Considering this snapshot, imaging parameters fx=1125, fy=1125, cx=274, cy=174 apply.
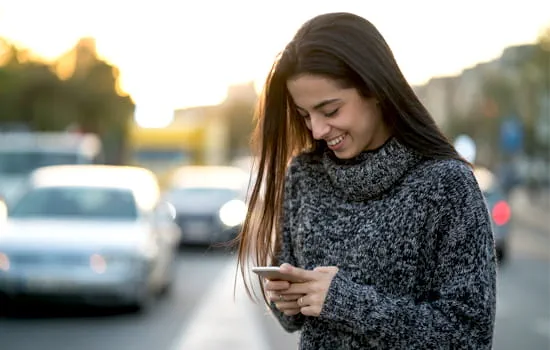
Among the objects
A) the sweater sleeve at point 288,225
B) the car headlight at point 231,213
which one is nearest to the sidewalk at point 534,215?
the car headlight at point 231,213

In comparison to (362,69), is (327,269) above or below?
below

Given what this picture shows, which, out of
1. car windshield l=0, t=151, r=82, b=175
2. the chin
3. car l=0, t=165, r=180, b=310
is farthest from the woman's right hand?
car windshield l=0, t=151, r=82, b=175

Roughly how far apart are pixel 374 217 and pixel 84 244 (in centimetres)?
867

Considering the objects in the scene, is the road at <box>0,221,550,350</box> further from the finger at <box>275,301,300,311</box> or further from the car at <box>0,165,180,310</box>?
the finger at <box>275,301,300,311</box>

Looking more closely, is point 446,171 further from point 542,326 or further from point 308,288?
point 542,326

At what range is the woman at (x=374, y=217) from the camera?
240cm

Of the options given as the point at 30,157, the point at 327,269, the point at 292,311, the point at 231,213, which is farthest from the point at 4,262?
the point at 30,157

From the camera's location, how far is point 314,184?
2.71m

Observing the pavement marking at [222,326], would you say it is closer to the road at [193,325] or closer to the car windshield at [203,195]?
the road at [193,325]

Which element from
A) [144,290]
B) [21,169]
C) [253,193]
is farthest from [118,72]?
[253,193]

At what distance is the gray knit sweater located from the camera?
7.84ft

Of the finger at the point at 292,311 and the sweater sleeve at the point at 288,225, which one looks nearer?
the finger at the point at 292,311

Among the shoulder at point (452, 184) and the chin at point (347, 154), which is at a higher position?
the chin at point (347, 154)

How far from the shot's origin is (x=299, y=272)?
7.97ft
